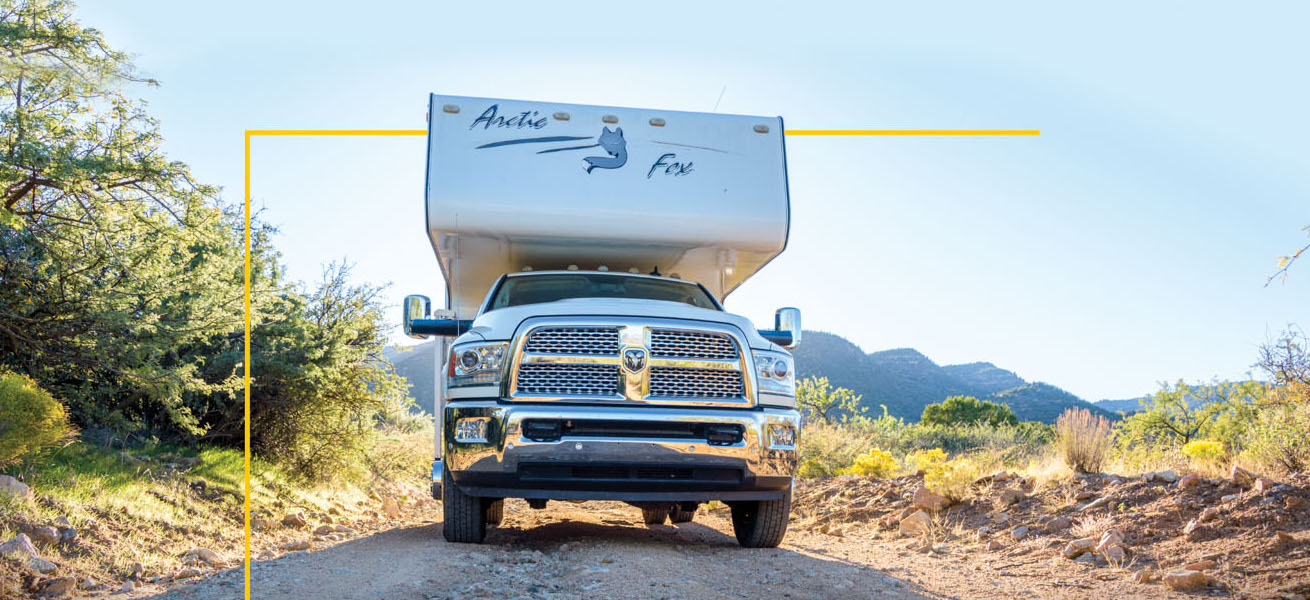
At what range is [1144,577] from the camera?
571 cm

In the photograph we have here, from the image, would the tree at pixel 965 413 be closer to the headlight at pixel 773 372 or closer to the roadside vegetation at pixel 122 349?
the roadside vegetation at pixel 122 349

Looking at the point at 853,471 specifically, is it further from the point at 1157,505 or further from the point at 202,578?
the point at 202,578

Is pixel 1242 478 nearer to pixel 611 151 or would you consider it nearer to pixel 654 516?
pixel 654 516

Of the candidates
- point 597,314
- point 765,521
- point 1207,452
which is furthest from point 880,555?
point 1207,452

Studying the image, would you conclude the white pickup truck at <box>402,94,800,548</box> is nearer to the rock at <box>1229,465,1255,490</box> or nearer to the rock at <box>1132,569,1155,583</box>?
the rock at <box>1132,569,1155,583</box>

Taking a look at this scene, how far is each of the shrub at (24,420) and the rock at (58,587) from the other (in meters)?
2.51

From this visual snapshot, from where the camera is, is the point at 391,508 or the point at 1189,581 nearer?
the point at 1189,581

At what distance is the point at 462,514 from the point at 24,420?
3.69 m

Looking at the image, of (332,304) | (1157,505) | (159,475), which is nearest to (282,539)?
(159,475)

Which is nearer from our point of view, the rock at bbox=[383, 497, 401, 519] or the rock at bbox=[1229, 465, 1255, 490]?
the rock at bbox=[1229, 465, 1255, 490]

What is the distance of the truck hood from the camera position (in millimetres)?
6203

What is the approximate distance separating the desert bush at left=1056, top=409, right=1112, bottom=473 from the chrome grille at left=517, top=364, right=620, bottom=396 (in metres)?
5.59

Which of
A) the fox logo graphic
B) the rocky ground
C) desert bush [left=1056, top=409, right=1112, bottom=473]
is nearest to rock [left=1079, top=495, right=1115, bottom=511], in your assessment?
the rocky ground

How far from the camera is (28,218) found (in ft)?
28.5
